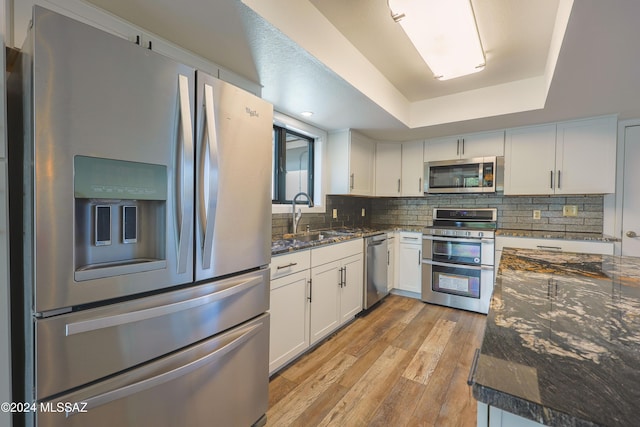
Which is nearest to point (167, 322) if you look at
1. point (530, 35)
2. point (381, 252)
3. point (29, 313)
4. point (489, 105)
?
point (29, 313)

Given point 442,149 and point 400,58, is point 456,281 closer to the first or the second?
point 442,149

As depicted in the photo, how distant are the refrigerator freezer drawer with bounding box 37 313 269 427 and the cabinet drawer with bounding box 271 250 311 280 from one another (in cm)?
35

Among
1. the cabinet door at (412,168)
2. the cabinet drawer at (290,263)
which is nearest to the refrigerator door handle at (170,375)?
the cabinet drawer at (290,263)

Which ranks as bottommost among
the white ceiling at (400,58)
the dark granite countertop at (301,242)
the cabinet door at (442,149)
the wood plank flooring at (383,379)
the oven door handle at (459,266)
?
the wood plank flooring at (383,379)

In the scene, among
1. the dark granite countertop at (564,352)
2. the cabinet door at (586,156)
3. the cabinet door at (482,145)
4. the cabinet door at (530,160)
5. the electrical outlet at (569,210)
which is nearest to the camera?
the dark granite countertop at (564,352)

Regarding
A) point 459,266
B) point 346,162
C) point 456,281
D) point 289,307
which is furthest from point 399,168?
point 289,307

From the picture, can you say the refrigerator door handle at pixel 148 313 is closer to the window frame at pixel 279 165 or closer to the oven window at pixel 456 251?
the window frame at pixel 279 165

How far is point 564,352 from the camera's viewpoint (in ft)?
1.91

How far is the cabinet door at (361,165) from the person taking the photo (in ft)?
10.9

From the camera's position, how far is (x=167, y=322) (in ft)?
3.54

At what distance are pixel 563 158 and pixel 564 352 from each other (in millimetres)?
3197

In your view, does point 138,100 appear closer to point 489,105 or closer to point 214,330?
point 214,330

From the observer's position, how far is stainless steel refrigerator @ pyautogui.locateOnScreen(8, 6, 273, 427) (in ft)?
2.72

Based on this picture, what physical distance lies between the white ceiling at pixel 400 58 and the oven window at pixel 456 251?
130cm
